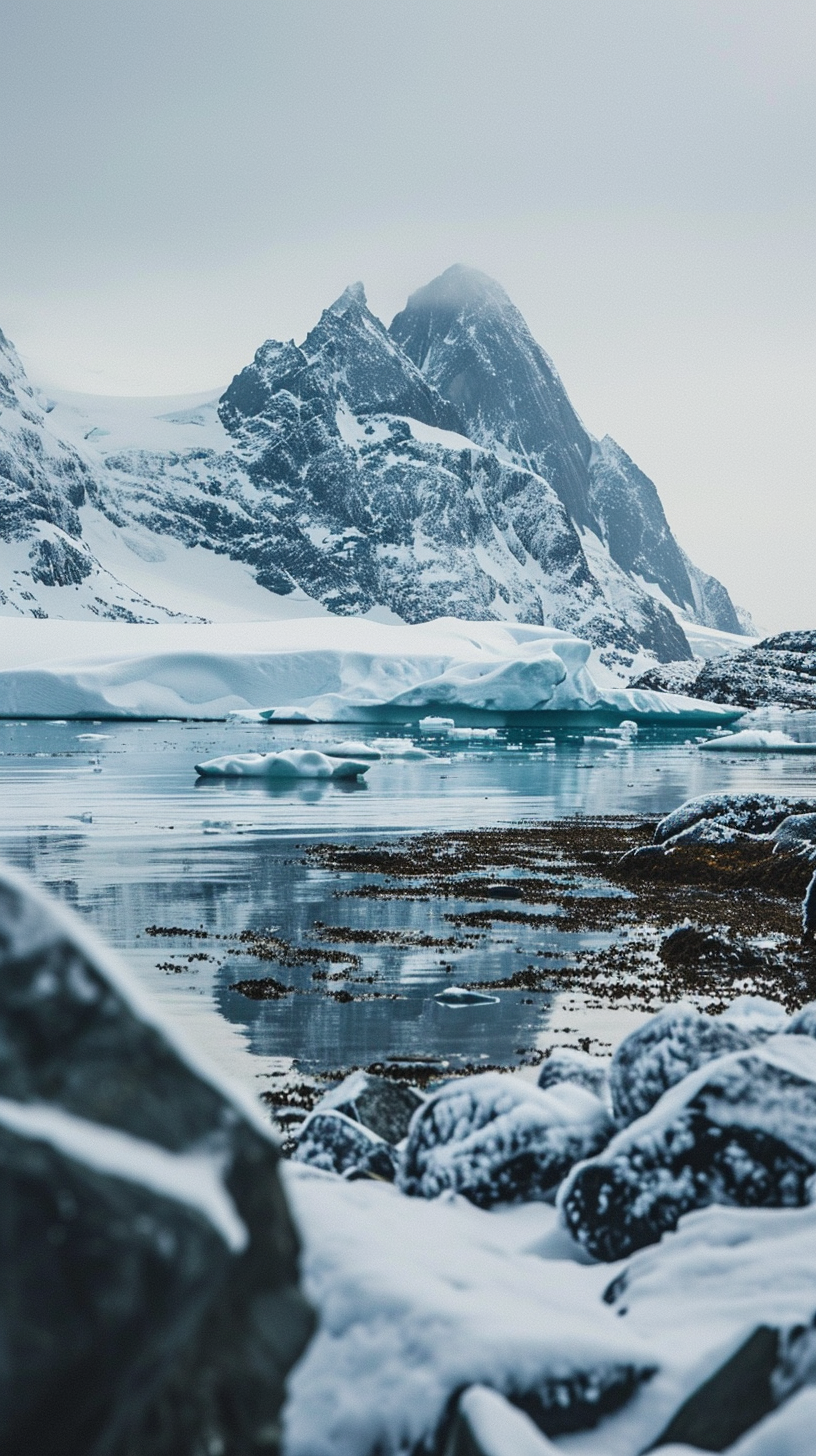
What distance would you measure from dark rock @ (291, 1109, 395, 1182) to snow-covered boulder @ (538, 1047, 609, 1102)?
1.10 metres

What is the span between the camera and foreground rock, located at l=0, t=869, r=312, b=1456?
1832 mm

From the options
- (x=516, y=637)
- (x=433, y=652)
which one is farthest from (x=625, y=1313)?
(x=516, y=637)

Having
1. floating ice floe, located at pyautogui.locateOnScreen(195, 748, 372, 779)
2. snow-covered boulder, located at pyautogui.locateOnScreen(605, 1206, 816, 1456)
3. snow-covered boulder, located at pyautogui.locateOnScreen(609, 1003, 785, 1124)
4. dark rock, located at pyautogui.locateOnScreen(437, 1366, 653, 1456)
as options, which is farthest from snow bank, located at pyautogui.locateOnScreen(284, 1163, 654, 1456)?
floating ice floe, located at pyautogui.locateOnScreen(195, 748, 372, 779)

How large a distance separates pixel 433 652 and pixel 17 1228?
8699 centimetres

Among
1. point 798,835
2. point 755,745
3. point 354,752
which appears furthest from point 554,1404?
point 755,745

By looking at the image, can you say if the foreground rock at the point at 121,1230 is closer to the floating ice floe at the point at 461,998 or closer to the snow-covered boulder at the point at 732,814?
the floating ice floe at the point at 461,998

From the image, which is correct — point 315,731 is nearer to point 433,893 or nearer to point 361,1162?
point 433,893

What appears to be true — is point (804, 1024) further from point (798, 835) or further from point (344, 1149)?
point (798, 835)

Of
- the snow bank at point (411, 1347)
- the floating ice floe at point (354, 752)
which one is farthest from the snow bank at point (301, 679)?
the snow bank at point (411, 1347)

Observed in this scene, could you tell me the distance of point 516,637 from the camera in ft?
346

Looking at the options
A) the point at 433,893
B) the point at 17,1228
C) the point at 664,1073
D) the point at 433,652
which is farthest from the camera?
the point at 433,652

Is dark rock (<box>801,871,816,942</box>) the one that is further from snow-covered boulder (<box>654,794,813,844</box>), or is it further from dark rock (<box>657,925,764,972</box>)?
snow-covered boulder (<box>654,794,813,844</box>)

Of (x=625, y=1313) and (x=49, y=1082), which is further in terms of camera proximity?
(x=625, y=1313)

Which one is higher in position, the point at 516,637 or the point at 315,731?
the point at 516,637
